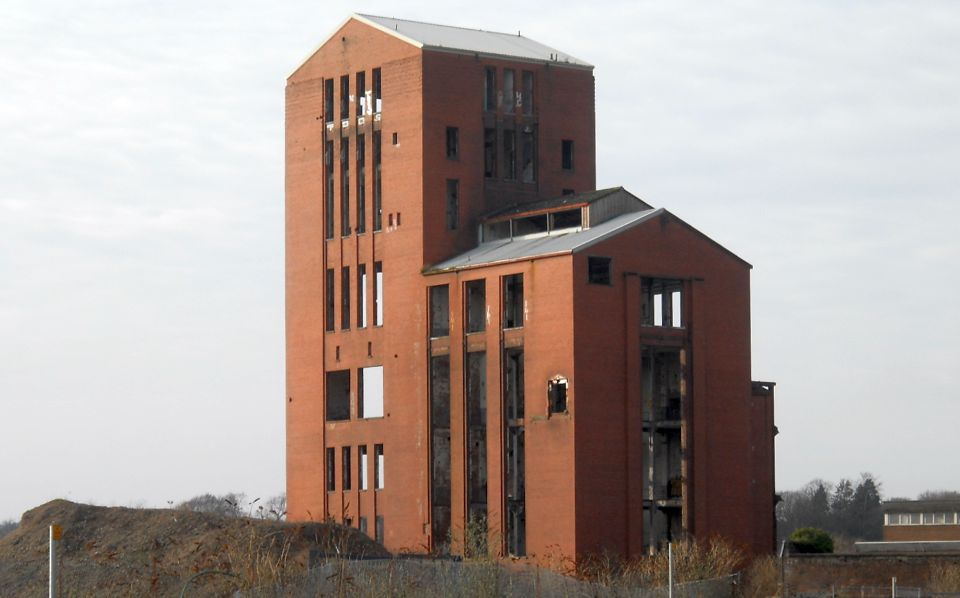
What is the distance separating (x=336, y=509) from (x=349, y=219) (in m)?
11.1

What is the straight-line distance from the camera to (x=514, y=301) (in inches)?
2559

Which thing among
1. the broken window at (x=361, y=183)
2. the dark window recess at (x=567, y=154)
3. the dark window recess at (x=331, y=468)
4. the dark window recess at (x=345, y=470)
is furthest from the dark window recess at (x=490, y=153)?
the dark window recess at (x=331, y=468)

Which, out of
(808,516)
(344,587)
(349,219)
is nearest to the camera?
(344,587)

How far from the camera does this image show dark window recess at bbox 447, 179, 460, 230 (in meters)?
67.8

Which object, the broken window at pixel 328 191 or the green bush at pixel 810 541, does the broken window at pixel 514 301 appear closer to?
the broken window at pixel 328 191

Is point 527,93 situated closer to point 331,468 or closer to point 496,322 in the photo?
point 496,322

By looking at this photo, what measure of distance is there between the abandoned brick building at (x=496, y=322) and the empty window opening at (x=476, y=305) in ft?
0.26

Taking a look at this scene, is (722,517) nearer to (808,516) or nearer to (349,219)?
(349,219)

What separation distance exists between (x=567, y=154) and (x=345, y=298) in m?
10.3

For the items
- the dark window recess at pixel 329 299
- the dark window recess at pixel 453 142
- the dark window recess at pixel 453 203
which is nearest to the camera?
the dark window recess at pixel 453 203

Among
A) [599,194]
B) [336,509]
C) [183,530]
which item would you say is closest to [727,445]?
[599,194]

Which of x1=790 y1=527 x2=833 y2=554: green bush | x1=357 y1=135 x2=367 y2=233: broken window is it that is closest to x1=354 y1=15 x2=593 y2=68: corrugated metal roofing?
x1=357 y1=135 x2=367 y2=233: broken window

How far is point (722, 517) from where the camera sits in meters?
63.1

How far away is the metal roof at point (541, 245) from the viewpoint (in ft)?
202
